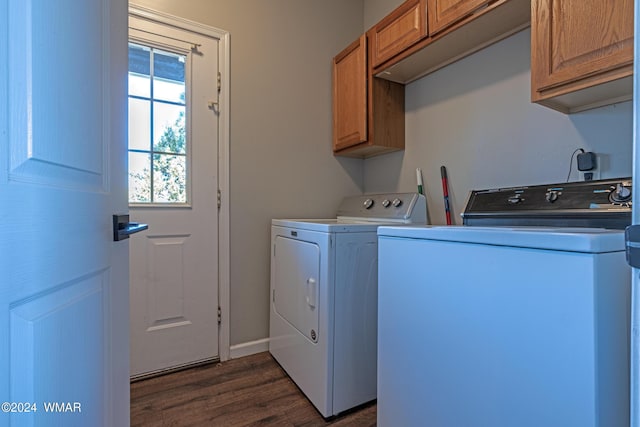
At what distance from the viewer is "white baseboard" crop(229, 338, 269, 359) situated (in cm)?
206

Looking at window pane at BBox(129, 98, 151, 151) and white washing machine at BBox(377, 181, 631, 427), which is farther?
window pane at BBox(129, 98, 151, 151)

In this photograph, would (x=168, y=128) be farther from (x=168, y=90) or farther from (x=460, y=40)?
(x=460, y=40)

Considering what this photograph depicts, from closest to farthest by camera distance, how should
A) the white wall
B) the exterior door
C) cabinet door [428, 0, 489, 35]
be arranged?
the exterior door < the white wall < cabinet door [428, 0, 489, 35]

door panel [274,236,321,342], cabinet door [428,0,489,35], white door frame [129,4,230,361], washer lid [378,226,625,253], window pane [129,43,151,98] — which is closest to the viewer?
washer lid [378,226,625,253]

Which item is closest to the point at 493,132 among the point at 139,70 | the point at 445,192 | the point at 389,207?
the point at 445,192

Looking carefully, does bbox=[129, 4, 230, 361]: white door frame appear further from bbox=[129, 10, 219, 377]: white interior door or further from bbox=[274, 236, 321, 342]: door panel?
bbox=[274, 236, 321, 342]: door panel

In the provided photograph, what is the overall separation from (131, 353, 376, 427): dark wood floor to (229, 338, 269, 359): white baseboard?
0.10 metres

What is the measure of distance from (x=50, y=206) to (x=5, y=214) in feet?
0.31

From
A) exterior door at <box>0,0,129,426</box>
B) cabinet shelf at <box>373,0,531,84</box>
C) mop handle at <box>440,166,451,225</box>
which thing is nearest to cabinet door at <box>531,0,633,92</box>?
cabinet shelf at <box>373,0,531,84</box>

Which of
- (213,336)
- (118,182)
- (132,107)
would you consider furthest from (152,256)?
(118,182)

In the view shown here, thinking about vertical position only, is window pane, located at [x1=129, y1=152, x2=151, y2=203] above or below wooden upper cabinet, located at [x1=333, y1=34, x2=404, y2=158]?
below

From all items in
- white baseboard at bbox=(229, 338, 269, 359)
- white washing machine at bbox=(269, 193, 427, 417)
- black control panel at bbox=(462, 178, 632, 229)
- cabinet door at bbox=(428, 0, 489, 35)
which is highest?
cabinet door at bbox=(428, 0, 489, 35)

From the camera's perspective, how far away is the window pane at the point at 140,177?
5.91 feet

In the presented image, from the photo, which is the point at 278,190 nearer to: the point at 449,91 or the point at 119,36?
the point at 449,91
